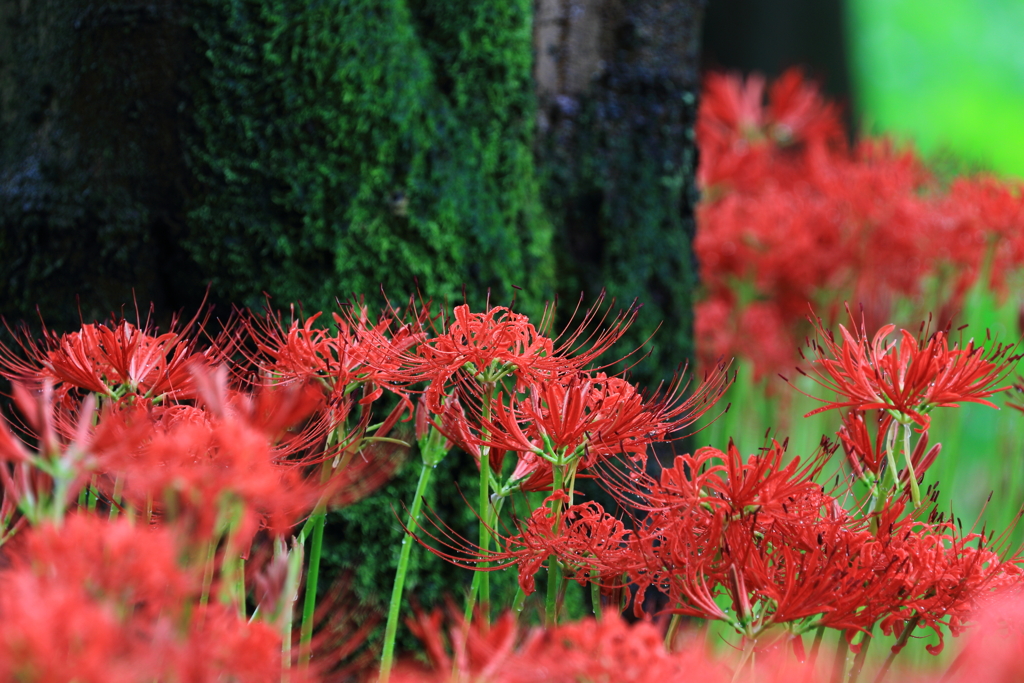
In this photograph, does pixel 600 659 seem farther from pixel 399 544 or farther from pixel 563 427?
pixel 399 544

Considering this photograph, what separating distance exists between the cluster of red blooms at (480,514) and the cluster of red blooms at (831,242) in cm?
69

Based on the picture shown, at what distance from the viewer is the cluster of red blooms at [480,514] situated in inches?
11.8

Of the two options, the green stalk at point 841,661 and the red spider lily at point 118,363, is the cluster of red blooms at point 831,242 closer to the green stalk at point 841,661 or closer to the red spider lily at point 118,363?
the green stalk at point 841,661

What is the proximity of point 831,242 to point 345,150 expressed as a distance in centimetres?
81

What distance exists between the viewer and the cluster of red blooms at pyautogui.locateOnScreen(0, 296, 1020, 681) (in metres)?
0.30

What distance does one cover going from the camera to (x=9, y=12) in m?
0.86

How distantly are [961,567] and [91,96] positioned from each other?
2.60ft

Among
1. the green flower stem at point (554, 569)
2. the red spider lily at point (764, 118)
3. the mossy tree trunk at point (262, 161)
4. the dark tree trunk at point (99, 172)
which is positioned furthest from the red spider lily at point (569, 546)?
the red spider lily at point (764, 118)

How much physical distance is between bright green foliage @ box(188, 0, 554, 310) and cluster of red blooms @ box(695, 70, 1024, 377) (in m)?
0.50

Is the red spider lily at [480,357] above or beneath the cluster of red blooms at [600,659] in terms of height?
above

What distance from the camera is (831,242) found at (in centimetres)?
134

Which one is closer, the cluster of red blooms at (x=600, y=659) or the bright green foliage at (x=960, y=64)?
the cluster of red blooms at (x=600, y=659)

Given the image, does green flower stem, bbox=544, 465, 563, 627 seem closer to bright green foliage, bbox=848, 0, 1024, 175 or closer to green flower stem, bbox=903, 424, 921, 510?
green flower stem, bbox=903, 424, 921, 510

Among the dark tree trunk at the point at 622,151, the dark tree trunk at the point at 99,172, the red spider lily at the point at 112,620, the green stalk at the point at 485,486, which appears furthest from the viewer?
the dark tree trunk at the point at 622,151
